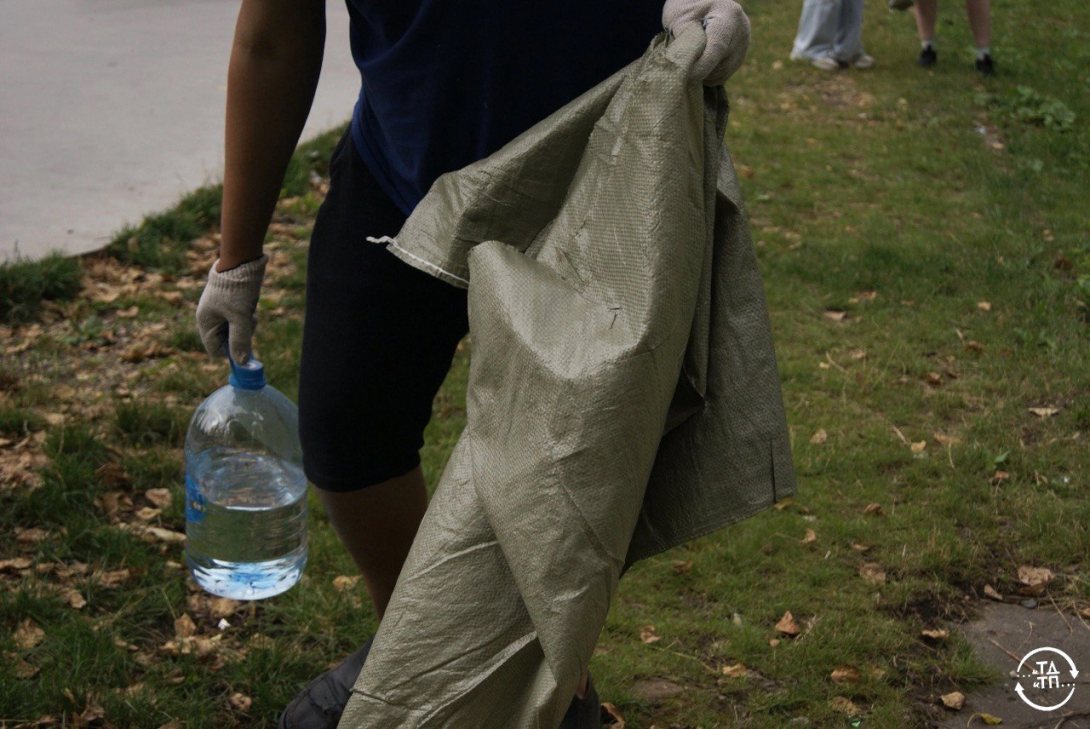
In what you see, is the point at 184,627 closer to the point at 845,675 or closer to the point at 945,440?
the point at 845,675

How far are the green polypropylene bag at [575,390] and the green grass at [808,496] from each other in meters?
1.31

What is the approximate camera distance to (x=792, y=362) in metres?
5.01

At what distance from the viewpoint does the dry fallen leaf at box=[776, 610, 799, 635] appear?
11.0 ft

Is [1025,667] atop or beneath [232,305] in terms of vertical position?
beneath

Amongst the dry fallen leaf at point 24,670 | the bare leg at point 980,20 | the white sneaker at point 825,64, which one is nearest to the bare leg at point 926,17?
the bare leg at point 980,20

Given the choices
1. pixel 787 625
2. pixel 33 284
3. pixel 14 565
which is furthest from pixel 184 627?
pixel 33 284

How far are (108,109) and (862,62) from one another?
5.69 meters

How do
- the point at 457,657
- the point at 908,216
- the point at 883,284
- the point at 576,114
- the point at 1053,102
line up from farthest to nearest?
the point at 1053,102 < the point at 908,216 < the point at 883,284 < the point at 576,114 < the point at 457,657

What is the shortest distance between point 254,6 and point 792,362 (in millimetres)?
3190

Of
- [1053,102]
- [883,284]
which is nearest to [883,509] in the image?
[883,284]

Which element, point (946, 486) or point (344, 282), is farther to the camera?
point (946, 486)

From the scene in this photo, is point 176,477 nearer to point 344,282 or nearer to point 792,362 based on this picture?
point 344,282

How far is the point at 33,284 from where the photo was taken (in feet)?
16.7

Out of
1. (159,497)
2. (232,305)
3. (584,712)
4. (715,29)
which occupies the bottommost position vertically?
(159,497)
